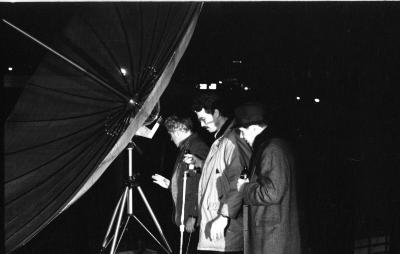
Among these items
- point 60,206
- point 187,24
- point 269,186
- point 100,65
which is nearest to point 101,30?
point 100,65

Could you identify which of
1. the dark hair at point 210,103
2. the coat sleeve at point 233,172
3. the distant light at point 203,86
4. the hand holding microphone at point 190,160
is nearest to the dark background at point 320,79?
the distant light at point 203,86

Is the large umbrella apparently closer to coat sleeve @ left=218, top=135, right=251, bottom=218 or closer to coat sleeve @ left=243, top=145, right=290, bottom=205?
coat sleeve @ left=218, top=135, right=251, bottom=218

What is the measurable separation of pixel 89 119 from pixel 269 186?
1.16m

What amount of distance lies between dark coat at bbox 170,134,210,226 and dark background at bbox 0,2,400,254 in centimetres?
64

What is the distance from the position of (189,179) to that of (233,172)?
2.01 ft

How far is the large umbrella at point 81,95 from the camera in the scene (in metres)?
2.79

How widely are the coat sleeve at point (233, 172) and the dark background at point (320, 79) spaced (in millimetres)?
429

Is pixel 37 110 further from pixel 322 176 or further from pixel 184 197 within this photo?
pixel 322 176

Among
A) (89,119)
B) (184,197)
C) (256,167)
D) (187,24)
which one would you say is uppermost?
(187,24)

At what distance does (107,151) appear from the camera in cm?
256

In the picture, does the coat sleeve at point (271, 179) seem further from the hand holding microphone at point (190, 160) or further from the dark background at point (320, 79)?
the hand holding microphone at point (190, 160)

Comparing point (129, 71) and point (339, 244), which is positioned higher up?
point (129, 71)

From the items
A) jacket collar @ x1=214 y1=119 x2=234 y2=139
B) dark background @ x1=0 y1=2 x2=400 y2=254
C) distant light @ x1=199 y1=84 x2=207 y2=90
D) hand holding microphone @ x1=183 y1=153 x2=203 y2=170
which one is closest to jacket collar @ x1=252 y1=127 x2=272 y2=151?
jacket collar @ x1=214 y1=119 x2=234 y2=139

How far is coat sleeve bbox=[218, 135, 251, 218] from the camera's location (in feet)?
9.86
